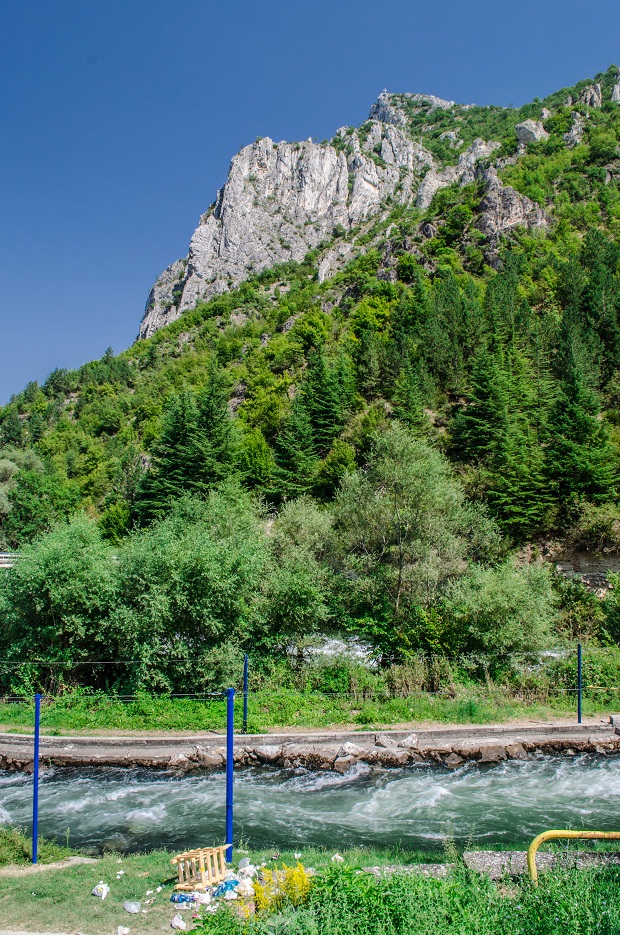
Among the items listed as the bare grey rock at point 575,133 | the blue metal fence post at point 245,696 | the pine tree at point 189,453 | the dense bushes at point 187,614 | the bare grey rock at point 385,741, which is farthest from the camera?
the bare grey rock at point 575,133

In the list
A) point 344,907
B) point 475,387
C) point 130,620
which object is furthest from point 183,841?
point 475,387

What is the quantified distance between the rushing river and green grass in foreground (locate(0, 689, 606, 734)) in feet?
6.13

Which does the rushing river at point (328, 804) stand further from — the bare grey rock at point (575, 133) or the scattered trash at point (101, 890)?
the bare grey rock at point (575, 133)

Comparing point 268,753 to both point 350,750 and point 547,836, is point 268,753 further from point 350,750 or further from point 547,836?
point 547,836

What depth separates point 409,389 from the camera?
151ft

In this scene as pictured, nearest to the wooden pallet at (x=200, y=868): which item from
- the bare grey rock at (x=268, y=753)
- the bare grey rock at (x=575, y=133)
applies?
the bare grey rock at (x=268, y=753)

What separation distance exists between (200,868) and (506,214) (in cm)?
9117

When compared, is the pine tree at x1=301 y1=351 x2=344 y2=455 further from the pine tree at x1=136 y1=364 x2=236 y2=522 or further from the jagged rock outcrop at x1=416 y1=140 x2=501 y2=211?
the jagged rock outcrop at x1=416 y1=140 x2=501 y2=211

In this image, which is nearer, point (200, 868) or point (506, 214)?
point (200, 868)

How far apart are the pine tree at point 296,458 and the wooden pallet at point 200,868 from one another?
117ft

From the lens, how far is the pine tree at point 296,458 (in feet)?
146

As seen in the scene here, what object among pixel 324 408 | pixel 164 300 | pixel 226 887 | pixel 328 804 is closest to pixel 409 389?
pixel 324 408

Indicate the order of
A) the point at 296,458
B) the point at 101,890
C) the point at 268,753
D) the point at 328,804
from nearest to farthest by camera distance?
the point at 101,890
the point at 328,804
the point at 268,753
the point at 296,458

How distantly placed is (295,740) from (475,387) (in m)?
34.5
